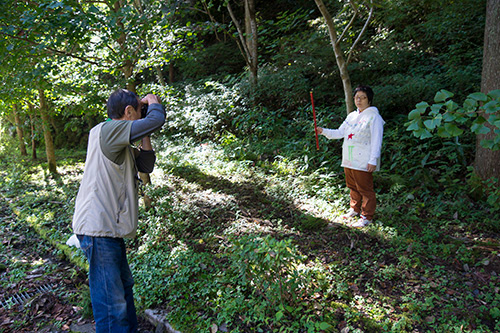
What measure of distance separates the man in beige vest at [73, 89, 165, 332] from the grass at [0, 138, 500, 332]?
0.94m

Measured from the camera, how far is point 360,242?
3979 millimetres

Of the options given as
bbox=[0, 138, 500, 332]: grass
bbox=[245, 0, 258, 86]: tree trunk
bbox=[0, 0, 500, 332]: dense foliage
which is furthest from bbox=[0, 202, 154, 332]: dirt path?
bbox=[245, 0, 258, 86]: tree trunk

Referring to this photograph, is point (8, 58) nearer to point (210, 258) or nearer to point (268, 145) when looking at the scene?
point (210, 258)

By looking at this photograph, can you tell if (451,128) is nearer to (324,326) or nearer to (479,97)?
(479,97)

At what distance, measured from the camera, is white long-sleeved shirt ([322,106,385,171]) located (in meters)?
3.93

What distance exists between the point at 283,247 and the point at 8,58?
15.7 feet

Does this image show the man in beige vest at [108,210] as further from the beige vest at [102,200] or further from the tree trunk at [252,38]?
the tree trunk at [252,38]

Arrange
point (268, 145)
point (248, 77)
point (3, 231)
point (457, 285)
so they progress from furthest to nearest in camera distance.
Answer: point (248, 77)
point (268, 145)
point (3, 231)
point (457, 285)

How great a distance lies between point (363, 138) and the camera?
4.13 meters

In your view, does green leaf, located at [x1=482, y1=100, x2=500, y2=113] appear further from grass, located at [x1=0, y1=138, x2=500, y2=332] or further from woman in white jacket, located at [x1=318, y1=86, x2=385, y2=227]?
woman in white jacket, located at [x1=318, y1=86, x2=385, y2=227]

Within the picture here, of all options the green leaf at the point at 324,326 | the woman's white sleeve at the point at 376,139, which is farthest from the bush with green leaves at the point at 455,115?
the woman's white sleeve at the point at 376,139

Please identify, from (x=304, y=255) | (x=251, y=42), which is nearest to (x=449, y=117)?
(x=304, y=255)

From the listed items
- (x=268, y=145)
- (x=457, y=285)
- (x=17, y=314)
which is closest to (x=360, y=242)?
(x=457, y=285)

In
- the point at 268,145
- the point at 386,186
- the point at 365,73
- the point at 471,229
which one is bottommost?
the point at 471,229
